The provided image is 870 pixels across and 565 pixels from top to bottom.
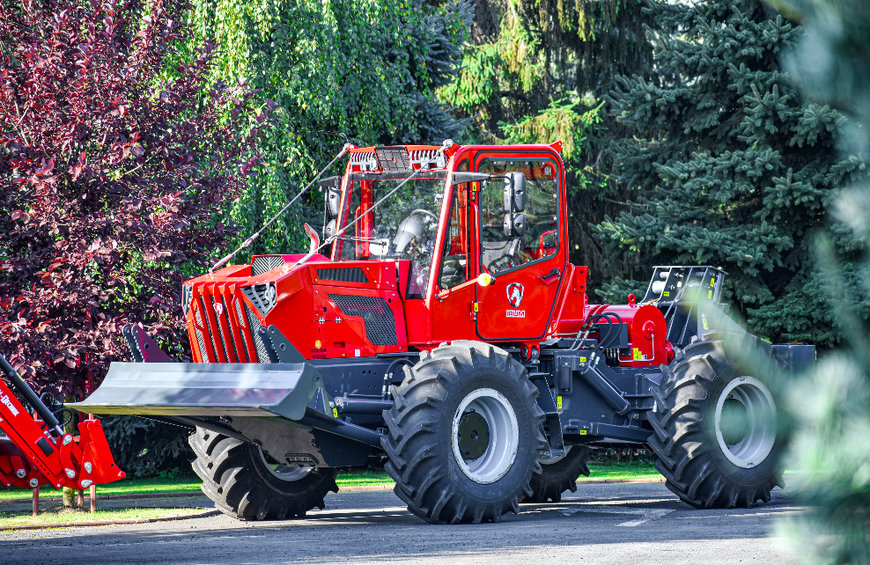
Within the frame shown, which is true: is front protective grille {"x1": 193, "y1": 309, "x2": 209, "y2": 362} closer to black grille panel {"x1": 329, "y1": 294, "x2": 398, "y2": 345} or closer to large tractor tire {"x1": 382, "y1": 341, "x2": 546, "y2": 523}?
black grille panel {"x1": 329, "y1": 294, "x2": 398, "y2": 345}

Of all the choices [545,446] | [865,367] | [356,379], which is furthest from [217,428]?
[865,367]

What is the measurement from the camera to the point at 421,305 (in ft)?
39.3

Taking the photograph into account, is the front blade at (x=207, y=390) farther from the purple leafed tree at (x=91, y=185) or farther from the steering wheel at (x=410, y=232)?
the purple leafed tree at (x=91, y=185)

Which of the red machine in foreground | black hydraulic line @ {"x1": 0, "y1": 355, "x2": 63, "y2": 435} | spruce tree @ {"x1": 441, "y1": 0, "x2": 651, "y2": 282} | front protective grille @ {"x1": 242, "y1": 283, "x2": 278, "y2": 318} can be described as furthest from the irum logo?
spruce tree @ {"x1": 441, "y1": 0, "x2": 651, "y2": 282}

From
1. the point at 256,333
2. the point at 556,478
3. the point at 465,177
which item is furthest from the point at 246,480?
the point at 556,478

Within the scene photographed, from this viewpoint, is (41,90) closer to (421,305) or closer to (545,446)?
(421,305)

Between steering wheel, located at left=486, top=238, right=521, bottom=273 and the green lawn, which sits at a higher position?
steering wheel, located at left=486, top=238, right=521, bottom=273

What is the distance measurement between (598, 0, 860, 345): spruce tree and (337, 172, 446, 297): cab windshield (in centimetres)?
1000

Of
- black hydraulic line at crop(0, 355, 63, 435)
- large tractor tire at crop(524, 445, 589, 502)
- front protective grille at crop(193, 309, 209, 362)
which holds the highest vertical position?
front protective grille at crop(193, 309, 209, 362)

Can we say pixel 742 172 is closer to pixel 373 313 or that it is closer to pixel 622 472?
pixel 622 472

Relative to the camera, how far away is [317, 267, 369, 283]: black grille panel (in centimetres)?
1168

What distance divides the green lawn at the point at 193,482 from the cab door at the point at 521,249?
6559 millimetres

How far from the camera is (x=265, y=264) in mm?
11883

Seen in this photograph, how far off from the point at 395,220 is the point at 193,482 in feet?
30.2
